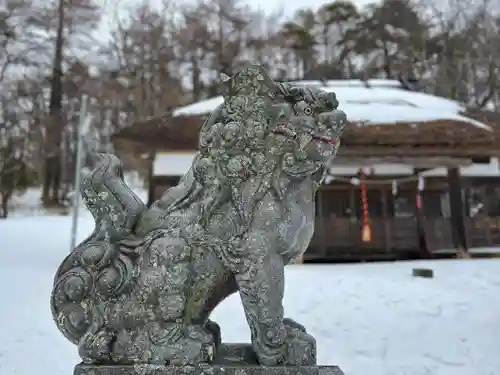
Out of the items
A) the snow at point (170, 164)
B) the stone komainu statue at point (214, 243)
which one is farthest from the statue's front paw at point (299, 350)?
the snow at point (170, 164)

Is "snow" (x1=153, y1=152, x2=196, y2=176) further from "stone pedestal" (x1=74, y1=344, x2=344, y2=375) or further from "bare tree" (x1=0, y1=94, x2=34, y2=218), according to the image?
"bare tree" (x1=0, y1=94, x2=34, y2=218)

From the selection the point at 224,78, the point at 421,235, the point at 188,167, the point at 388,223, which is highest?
the point at 188,167

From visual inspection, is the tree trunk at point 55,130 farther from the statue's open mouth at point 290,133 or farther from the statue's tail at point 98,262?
the statue's open mouth at point 290,133

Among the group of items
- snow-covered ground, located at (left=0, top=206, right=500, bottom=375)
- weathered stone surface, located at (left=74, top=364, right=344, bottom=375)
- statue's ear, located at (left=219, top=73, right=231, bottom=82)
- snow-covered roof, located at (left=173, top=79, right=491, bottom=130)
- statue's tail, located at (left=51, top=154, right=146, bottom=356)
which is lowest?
snow-covered ground, located at (left=0, top=206, right=500, bottom=375)

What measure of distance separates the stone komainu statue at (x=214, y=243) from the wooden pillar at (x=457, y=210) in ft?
24.9

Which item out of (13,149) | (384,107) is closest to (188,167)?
(384,107)

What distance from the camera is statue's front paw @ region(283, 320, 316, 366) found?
1.39 m

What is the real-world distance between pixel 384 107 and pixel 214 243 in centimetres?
711

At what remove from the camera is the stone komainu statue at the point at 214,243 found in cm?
138

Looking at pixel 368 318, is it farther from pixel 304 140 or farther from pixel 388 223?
pixel 388 223

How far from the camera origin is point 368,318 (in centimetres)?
439

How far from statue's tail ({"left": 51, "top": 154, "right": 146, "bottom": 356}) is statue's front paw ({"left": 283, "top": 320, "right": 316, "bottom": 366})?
0.51 m

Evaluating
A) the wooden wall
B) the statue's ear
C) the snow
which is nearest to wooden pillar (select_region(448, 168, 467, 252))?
the wooden wall

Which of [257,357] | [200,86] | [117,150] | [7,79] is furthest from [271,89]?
[7,79]
